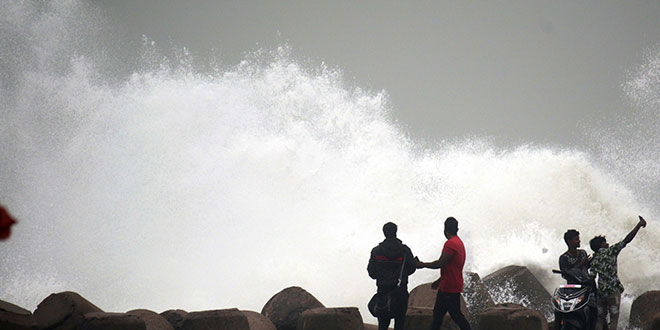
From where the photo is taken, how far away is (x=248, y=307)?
20.5 m

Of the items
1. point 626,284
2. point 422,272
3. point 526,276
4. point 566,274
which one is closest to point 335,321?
point 566,274

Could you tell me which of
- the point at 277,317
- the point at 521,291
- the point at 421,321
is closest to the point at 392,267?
the point at 421,321

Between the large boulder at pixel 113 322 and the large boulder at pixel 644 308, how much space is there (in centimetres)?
726

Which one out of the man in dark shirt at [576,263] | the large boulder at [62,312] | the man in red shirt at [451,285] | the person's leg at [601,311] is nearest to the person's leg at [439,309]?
the man in red shirt at [451,285]

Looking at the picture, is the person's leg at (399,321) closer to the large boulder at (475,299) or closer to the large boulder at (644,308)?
the large boulder at (475,299)

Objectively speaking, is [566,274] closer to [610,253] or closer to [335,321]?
[610,253]

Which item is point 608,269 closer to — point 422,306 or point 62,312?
point 422,306

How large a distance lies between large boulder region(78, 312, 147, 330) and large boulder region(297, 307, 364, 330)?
2156mm

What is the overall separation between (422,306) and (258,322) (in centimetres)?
264

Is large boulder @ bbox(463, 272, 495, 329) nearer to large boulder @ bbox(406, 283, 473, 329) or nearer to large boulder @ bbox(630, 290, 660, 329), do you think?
large boulder @ bbox(406, 283, 473, 329)

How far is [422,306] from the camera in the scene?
1107cm

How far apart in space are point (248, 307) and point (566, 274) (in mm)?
12858

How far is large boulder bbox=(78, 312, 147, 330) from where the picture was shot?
8.67 metres

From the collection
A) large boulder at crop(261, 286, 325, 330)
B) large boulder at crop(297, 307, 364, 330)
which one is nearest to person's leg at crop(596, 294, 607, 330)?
large boulder at crop(297, 307, 364, 330)
